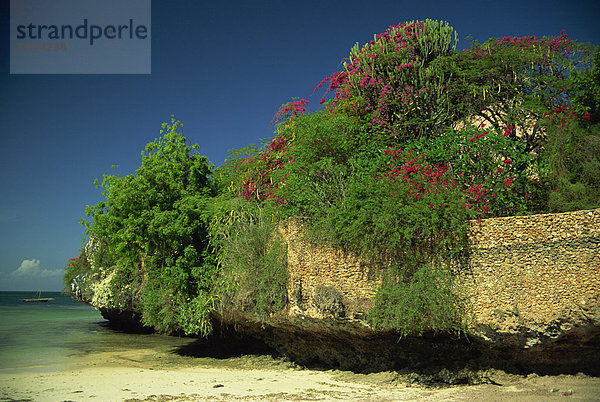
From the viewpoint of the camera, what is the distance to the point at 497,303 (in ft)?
33.6

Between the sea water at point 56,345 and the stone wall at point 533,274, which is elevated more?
the stone wall at point 533,274

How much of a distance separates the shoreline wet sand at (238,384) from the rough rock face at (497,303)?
55cm

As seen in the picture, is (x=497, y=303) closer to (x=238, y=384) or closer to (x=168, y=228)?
(x=238, y=384)

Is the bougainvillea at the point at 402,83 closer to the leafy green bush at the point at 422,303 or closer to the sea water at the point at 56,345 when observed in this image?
the leafy green bush at the point at 422,303

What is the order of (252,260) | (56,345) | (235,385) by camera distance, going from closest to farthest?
(235,385)
(252,260)
(56,345)

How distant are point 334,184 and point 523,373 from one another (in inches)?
279

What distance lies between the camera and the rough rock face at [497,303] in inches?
379

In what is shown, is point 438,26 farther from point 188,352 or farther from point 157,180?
point 188,352

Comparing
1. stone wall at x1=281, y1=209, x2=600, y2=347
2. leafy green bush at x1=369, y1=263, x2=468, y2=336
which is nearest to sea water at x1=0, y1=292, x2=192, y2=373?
leafy green bush at x1=369, y1=263, x2=468, y2=336

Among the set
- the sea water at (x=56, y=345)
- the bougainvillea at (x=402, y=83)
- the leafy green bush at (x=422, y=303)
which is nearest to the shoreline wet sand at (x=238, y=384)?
the sea water at (x=56, y=345)

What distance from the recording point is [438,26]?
16766 millimetres

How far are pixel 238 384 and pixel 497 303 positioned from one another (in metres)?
7.24

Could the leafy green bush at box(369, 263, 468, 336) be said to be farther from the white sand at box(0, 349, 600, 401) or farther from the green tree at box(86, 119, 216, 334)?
the green tree at box(86, 119, 216, 334)

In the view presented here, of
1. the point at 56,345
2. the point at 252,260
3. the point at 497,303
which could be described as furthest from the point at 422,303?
the point at 56,345
